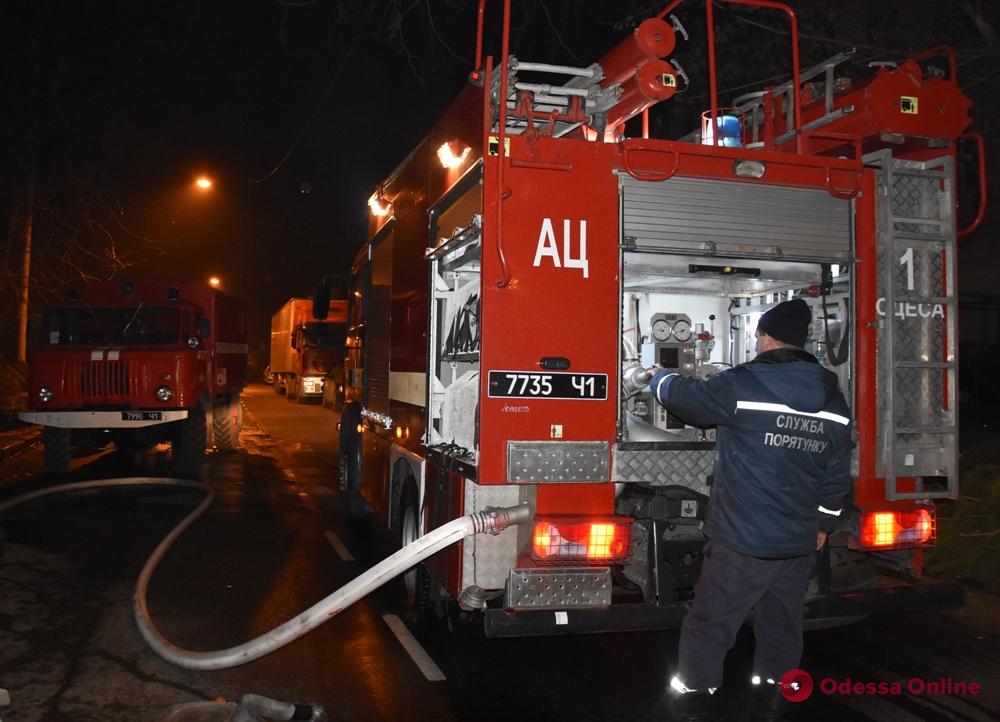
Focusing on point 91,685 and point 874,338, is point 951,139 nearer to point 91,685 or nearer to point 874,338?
point 874,338

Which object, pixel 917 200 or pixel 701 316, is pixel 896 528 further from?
pixel 701 316

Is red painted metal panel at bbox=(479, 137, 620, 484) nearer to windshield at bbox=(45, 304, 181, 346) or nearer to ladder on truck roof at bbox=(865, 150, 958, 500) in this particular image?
ladder on truck roof at bbox=(865, 150, 958, 500)

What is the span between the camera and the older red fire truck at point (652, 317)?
414 cm

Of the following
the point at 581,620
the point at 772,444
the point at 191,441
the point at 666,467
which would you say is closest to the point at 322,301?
the point at 191,441

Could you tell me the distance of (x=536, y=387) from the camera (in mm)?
4160

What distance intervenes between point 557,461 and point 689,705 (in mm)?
1298

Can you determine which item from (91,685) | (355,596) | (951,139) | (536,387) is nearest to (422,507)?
(355,596)

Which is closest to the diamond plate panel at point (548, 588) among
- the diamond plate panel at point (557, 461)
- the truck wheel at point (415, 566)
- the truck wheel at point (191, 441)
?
the diamond plate panel at point (557, 461)

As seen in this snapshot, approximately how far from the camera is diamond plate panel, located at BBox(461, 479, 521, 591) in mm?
4340

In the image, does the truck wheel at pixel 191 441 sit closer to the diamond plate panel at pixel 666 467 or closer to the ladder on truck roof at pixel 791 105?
the ladder on truck roof at pixel 791 105

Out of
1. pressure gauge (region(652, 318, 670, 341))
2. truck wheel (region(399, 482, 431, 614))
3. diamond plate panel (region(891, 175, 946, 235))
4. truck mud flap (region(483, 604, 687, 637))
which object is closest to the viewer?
truck mud flap (region(483, 604, 687, 637))

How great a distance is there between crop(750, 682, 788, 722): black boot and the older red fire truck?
1.70ft

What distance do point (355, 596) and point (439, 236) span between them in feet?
7.53

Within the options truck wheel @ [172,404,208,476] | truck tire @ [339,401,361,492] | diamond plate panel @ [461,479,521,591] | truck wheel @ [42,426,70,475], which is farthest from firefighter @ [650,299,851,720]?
truck wheel @ [42,426,70,475]
